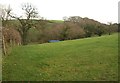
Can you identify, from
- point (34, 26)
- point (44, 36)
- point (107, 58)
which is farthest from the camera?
point (34, 26)

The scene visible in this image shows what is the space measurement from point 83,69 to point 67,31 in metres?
32.3

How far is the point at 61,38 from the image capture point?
42656mm

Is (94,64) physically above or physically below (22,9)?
below

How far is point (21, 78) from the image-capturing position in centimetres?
908

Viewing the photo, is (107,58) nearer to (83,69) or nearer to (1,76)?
(83,69)

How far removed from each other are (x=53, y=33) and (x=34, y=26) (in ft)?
17.3

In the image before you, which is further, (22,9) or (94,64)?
(22,9)

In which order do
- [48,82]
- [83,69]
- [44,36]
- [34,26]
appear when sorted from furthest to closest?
[34,26], [44,36], [83,69], [48,82]

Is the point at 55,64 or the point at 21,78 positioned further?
the point at 55,64

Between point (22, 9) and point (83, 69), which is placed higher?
point (22, 9)

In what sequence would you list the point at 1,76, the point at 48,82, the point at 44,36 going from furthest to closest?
the point at 44,36, the point at 1,76, the point at 48,82

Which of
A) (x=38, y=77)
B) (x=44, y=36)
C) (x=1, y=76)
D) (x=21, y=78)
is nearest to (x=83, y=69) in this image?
(x=38, y=77)

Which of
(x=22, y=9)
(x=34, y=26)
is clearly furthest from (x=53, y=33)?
(x=22, y=9)

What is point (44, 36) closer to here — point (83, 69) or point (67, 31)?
point (67, 31)
